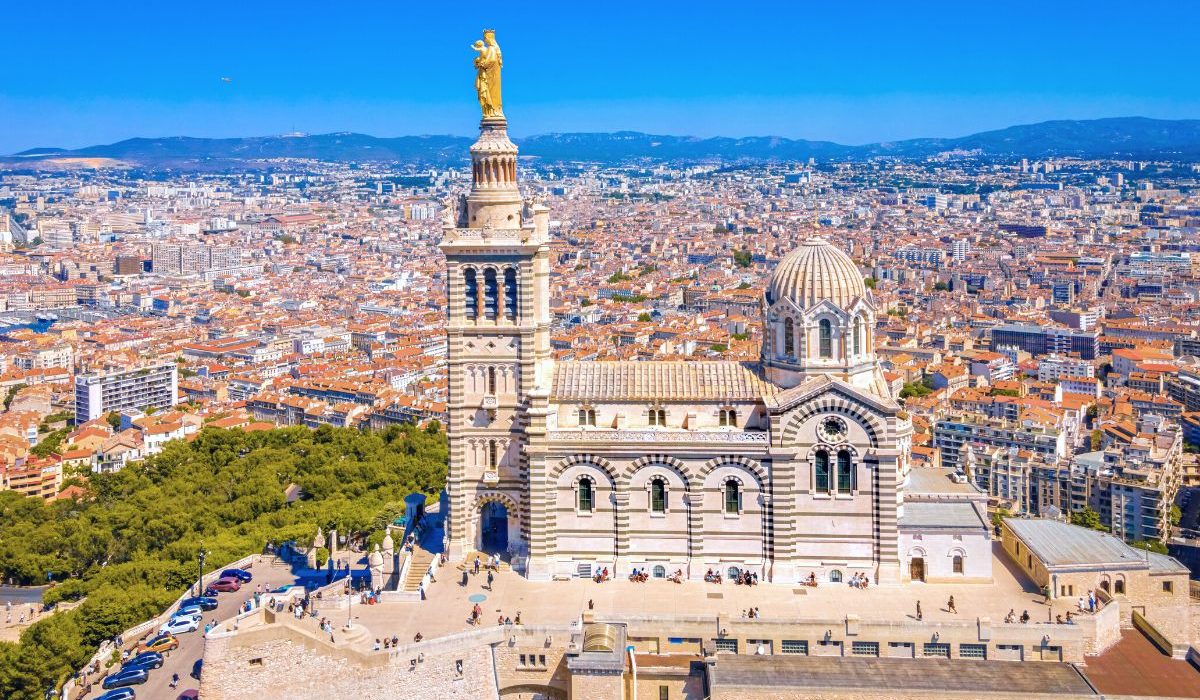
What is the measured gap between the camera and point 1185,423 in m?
88.4

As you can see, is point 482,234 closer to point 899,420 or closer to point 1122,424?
point 899,420

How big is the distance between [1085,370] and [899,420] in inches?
2885

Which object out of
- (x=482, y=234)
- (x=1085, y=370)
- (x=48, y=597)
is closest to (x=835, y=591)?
(x=482, y=234)

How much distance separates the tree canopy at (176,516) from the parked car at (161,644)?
17.3 feet

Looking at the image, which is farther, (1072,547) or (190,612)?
(190,612)

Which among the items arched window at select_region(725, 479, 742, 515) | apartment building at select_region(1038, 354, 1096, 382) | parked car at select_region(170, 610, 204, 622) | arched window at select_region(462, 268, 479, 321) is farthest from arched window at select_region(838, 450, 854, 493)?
apartment building at select_region(1038, 354, 1096, 382)

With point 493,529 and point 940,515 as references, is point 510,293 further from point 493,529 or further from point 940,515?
point 940,515

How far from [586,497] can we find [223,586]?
17910mm

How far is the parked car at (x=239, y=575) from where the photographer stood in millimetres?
49312

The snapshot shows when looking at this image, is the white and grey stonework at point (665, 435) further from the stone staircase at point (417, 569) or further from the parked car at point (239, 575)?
the parked car at point (239, 575)

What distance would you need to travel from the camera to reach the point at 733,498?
3900 cm

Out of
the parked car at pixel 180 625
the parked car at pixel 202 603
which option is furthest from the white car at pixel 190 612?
the parked car at pixel 202 603

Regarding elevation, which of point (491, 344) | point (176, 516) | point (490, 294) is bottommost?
point (176, 516)

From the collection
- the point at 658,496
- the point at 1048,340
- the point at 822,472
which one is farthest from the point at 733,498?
the point at 1048,340
